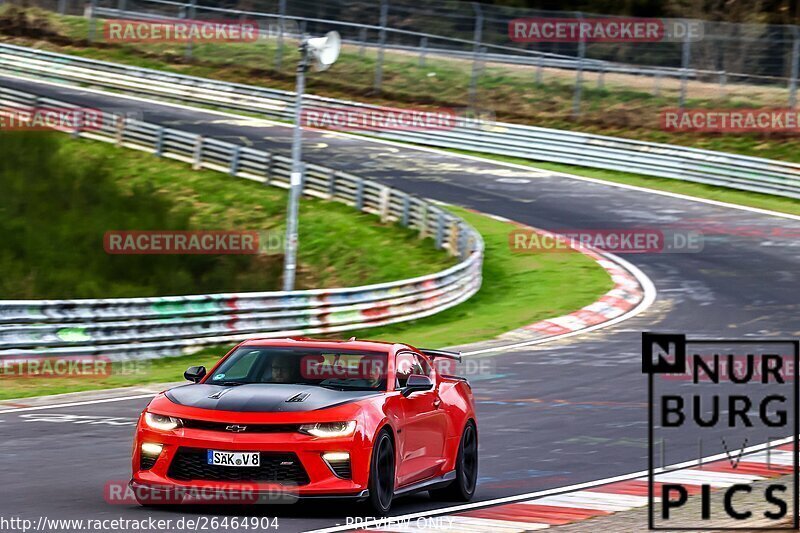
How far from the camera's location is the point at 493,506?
32.1ft

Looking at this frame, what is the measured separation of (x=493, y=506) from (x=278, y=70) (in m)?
44.1

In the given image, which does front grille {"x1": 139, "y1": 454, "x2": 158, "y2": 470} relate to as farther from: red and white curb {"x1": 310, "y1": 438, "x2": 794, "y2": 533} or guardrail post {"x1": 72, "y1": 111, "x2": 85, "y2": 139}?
guardrail post {"x1": 72, "y1": 111, "x2": 85, "y2": 139}

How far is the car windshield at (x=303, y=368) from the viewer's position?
9383mm

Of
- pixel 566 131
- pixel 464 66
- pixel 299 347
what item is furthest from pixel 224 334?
pixel 464 66

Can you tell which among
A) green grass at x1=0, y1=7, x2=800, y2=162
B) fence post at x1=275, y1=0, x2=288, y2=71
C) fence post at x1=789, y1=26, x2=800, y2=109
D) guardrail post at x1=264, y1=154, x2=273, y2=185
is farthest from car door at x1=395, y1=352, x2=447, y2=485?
fence post at x1=275, y1=0, x2=288, y2=71

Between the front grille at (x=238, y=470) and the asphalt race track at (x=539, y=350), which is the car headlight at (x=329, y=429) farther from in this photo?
the asphalt race track at (x=539, y=350)

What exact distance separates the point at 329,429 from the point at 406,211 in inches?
1007

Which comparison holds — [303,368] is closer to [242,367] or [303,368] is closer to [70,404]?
[242,367]

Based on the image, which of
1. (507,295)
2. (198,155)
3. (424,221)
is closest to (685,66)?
(424,221)

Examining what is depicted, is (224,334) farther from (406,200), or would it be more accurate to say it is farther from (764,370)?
(764,370)

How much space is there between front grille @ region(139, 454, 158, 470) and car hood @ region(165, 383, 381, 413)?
1.35ft

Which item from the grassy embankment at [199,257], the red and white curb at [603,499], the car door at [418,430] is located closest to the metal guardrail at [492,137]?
the grassy embankment at [199,257]

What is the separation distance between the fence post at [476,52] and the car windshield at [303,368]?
35.7 metres

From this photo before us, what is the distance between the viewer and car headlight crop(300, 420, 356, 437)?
27.6 feet
